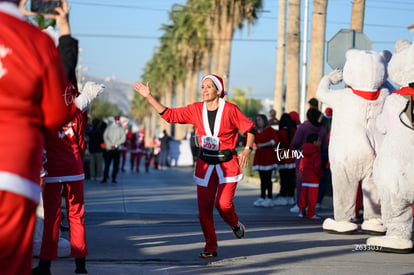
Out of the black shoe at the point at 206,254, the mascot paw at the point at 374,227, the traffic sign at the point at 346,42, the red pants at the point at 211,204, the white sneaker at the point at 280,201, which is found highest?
the traffic sign at the point at 346,42

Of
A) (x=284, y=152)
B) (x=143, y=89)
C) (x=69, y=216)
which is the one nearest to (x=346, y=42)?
(x=284, y=152)

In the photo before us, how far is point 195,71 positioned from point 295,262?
5225cm

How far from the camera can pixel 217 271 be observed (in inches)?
279

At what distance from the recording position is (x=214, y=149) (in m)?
7.94

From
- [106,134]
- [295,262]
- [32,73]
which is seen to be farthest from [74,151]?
[106,134]

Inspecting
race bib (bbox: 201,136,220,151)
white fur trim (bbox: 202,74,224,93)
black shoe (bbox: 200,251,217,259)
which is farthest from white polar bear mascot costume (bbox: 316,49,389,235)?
black shoe (bbox: 200,251,217,259)

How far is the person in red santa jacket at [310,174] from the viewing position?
1253 cm

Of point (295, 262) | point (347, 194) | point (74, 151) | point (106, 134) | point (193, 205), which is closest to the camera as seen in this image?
→ point (74, 151)

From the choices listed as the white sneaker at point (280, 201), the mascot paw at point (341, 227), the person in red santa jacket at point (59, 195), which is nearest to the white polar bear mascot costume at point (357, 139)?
the mascot paw at point (341, 227)

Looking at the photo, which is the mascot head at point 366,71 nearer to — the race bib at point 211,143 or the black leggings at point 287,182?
the race bib at point 211,143

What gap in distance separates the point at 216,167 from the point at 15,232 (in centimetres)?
465

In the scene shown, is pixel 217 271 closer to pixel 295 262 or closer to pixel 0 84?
pixel 295 262

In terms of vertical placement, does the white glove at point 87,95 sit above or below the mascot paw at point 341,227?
above

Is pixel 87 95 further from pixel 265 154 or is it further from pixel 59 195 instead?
pixel 265 154
